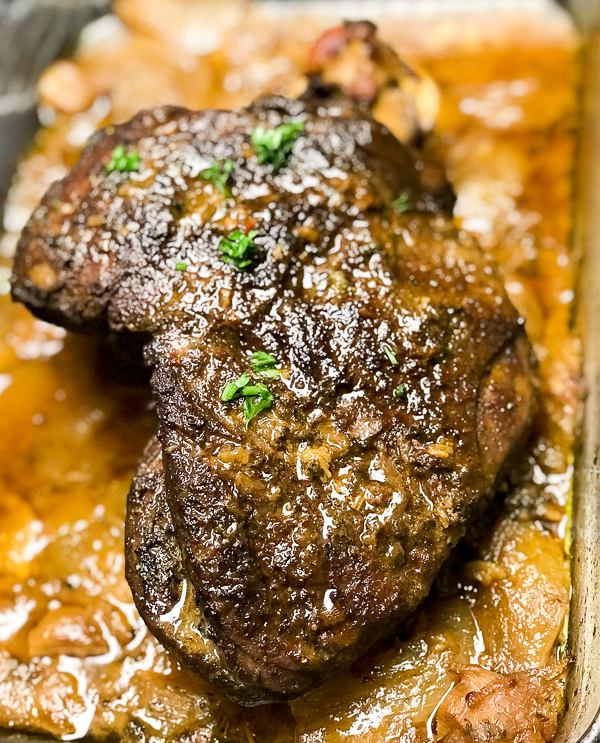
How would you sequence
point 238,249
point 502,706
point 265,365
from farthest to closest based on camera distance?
point 238,249
point 265,365
point 502,706

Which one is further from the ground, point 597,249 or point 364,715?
point 597,249

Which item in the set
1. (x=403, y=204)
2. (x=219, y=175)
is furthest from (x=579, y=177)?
(x=219, y=175)

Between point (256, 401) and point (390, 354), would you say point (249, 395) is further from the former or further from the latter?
point (390, 354)

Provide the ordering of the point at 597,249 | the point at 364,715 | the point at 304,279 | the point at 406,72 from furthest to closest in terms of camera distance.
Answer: the point at 406,72
the point at 597,249
the point at 304,279
the point at 364,715

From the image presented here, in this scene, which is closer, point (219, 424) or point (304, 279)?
point (219, 424)

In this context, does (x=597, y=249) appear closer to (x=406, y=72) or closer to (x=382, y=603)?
(x=406, y=72)

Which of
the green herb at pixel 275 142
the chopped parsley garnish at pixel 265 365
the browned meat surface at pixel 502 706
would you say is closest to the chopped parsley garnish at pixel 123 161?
the green herb at pixel 275 142

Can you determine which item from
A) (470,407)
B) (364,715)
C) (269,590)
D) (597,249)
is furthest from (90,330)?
(597,249)
